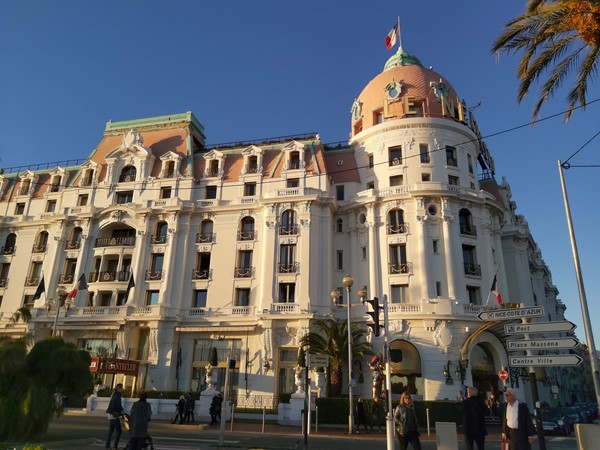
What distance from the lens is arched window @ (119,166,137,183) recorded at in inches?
1764

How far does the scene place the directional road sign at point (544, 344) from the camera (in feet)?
37.2

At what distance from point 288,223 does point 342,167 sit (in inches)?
307

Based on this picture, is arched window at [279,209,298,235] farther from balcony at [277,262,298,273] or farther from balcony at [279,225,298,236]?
balcony at [277,262,298,273]

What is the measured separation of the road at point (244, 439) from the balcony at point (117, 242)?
20.3 m

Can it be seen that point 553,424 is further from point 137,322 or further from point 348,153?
point 137,322

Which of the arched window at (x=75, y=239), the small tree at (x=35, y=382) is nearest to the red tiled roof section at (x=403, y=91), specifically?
the arched window at (x=75, y=239)

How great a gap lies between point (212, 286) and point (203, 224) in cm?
612

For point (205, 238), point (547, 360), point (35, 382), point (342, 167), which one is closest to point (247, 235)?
point (205, 238)

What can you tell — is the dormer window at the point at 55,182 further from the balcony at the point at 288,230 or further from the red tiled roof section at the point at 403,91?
the red tiled roof section at the point at 403,91

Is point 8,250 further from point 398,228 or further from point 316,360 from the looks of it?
point 316,360

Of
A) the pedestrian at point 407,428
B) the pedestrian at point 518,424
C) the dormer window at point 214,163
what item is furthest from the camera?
the dormer window at point 214,163

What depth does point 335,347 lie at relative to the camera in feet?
107

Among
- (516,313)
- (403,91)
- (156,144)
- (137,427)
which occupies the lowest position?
(137,427)

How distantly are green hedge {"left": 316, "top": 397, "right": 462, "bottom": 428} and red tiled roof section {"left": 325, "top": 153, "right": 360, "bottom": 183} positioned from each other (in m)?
20.1
